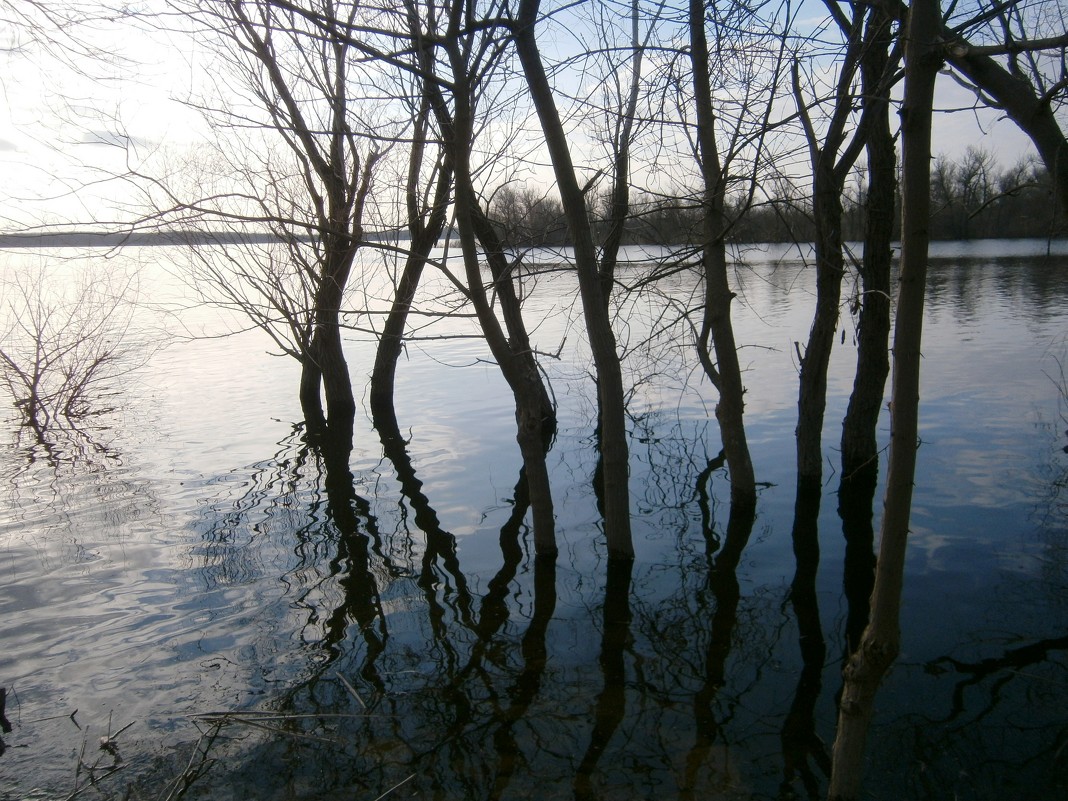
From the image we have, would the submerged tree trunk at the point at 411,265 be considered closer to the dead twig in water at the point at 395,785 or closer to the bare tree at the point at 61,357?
the dead twig in water at the point at 395,785

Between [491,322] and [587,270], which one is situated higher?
[587,270]

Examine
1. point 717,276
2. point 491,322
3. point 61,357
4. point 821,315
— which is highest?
point 717,276

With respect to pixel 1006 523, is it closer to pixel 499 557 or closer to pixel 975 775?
pixel 975 775

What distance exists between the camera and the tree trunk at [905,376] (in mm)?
2742

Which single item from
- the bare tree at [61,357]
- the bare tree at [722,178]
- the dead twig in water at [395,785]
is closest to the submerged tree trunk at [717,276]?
the bare tree at [722,178]

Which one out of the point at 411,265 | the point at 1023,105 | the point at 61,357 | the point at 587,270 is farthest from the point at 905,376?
the point at 61,357

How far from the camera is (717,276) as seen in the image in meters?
7.07

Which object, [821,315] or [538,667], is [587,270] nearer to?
[538,667]

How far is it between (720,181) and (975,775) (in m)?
4.29

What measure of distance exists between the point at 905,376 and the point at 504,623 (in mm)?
4060

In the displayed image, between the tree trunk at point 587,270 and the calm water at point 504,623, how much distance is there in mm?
838

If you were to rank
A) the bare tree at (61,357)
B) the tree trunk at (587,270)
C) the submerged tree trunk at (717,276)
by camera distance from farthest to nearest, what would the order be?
the bare tree at (61,357)
the submerged tree trunk at (717,276)
the tree trunk at (587,270)

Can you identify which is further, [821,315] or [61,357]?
[61,357]

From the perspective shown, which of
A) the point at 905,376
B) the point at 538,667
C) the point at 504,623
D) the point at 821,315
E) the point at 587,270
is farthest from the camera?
the point at 821,315
